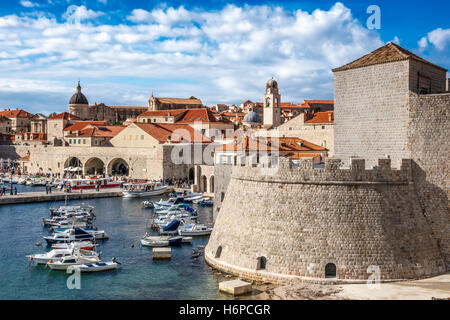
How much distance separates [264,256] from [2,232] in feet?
65.6

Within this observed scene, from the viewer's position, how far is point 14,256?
2416 cm

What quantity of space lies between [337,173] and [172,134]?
4679cm

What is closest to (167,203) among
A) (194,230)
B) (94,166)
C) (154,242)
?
(194,230)

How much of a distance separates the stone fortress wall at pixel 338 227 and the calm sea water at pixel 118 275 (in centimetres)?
213

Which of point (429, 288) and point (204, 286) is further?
point (204, 286)

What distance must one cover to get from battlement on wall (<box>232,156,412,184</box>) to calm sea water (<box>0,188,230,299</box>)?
15.3 feet

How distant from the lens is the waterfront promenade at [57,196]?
146 feet

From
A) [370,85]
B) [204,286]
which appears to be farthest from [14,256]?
[370,85]

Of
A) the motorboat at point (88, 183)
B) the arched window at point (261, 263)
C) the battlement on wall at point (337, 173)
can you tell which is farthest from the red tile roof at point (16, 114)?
the arched window at point (261, 263)

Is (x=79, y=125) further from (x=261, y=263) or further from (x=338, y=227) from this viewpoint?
(x=338, y=227)

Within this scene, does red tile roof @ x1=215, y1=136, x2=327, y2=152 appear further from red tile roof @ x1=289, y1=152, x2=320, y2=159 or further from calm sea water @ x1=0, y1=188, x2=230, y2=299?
calm sea water @ x1=0, y1=188, x2=230, y2=299
